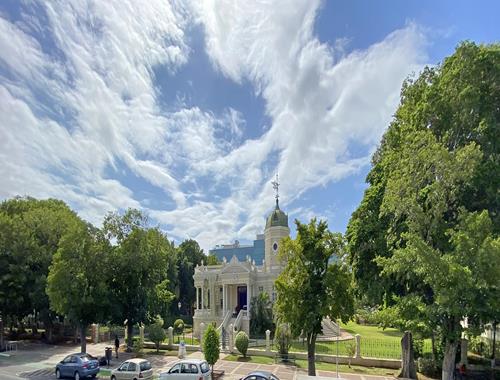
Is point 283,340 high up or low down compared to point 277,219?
down

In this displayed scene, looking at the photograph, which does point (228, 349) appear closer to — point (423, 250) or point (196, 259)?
point (423, 250)

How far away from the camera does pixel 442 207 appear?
16500 millimetres

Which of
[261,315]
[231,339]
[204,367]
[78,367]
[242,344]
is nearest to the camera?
[204,367]

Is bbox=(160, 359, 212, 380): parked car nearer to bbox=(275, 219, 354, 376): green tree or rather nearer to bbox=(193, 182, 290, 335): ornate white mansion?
bbox=(275, 219, 354, 376): green tree

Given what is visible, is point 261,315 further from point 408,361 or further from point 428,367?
point 428,367

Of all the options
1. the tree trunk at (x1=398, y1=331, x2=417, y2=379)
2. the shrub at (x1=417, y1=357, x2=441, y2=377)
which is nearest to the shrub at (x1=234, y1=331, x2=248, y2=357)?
the tree trunk at (x1=398, y1=331, x2=417, y2=379)

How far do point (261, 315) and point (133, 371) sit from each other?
16705 millimetres

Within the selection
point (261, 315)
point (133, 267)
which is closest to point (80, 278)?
point (133, 267)

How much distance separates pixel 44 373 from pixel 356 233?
2029 centimetres

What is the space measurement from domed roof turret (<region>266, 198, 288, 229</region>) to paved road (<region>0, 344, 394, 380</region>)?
703 inches

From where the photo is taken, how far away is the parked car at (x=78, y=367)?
789 inches

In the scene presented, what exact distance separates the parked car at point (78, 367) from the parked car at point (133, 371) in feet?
6.51

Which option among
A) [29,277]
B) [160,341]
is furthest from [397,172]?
[29,277]

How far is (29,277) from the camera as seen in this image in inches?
1246
